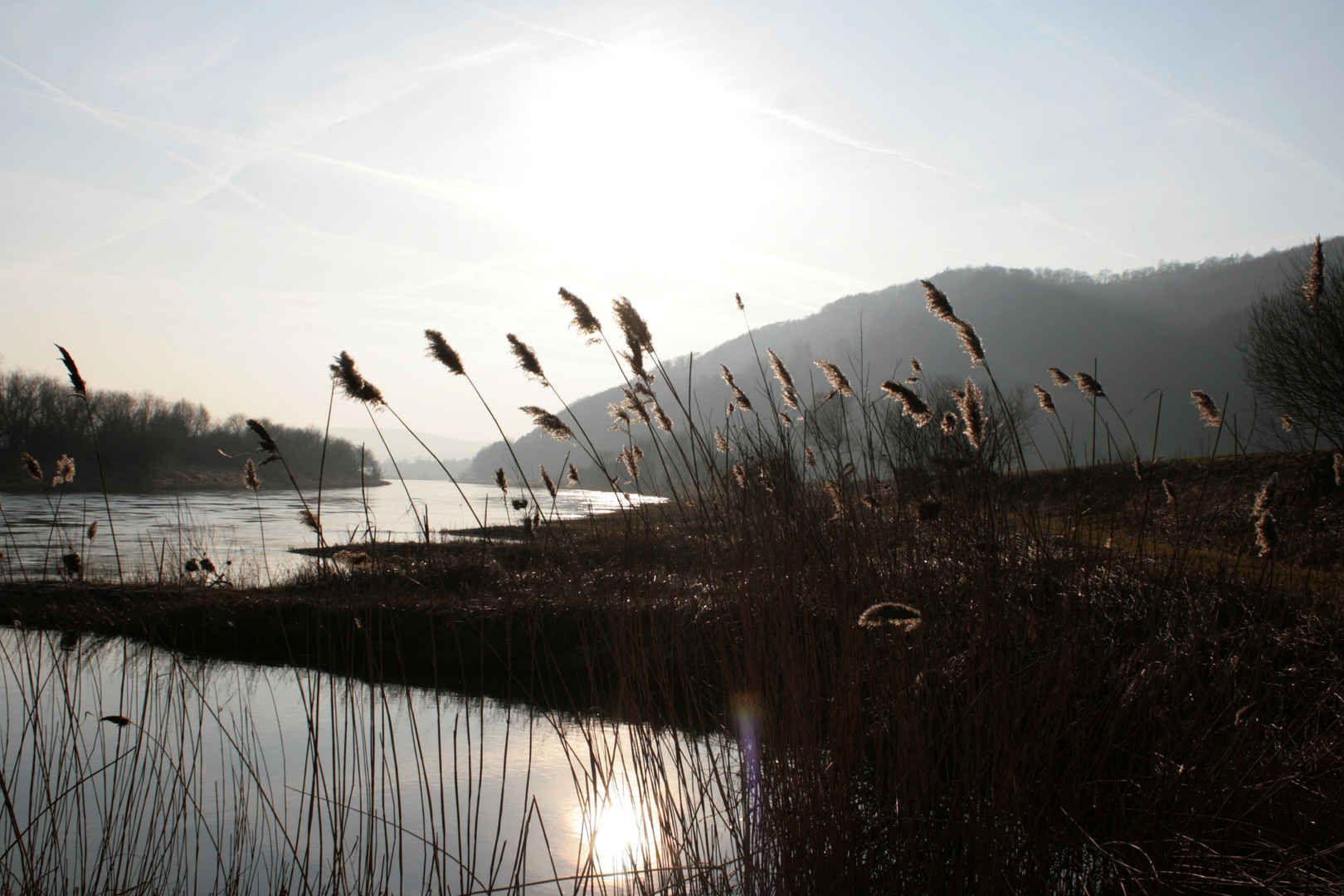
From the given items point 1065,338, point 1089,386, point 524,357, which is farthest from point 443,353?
point 1065,338

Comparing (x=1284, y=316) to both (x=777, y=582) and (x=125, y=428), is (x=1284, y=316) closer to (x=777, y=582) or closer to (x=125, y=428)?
(x=777, y=582)

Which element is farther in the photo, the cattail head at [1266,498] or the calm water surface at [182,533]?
the calm water surface at [182,533]

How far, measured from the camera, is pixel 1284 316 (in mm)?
17141

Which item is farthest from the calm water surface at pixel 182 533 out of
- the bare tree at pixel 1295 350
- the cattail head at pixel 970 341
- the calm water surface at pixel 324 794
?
the bare tree at pixel 1295 350

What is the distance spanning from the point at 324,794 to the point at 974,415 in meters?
3.00

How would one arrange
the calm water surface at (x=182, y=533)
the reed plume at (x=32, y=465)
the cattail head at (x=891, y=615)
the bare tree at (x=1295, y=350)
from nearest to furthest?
the cattail head at (x=891, y=615) → the reed plume at (x=32, y=465) → the calm water surface at (x=182, y=533) → the bare tree at (x=1295, y=350)

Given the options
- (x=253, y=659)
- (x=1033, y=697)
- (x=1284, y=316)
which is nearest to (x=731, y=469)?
(x=1033, y=697)

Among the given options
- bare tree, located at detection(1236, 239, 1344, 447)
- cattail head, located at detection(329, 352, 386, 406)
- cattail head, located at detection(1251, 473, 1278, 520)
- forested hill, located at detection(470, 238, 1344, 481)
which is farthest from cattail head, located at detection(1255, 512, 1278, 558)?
forested hill, located at detection(470, 238, 1344, 481)

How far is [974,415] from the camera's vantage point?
280 centimetres

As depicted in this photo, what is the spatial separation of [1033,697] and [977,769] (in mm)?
495

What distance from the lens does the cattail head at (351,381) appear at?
7.73ft

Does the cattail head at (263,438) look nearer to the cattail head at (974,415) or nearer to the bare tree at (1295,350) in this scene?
the cattail head at (974,415)

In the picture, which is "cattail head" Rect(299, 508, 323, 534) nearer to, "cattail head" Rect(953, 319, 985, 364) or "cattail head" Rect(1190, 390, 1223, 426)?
"cattail head" Rect(953, 319, 985, 364)

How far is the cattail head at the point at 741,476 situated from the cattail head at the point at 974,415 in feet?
3.08
